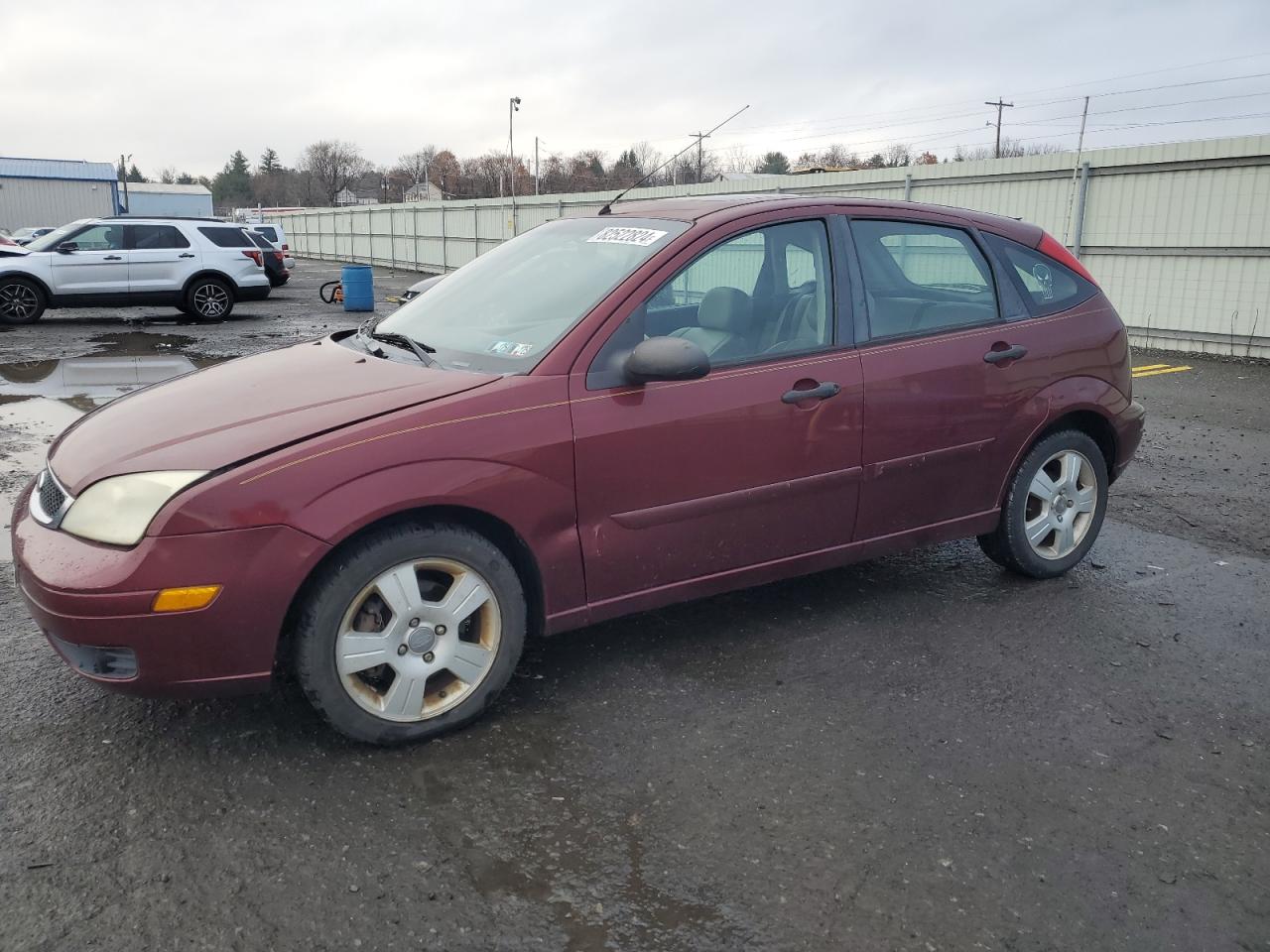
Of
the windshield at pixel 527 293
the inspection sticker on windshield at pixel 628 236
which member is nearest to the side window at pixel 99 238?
the windshield at pixel 527 293

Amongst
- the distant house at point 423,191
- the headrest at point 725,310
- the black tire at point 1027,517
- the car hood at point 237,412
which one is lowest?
the black tire at point 1027,517

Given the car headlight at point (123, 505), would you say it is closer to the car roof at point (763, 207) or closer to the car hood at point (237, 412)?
the car hood at point (237, 412)

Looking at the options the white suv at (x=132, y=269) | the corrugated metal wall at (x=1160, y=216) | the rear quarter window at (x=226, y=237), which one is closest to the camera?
the corrugated metal wall at (x=1160, y=216)

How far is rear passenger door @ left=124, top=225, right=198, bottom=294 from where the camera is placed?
664 inches

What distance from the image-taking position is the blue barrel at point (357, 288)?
18.2 meters

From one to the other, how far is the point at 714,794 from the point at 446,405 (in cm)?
141

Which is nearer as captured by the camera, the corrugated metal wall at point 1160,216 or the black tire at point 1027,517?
the black tire at point 1027,517

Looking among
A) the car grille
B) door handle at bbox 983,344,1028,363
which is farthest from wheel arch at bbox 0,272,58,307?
door handle at bbox 983,344,1028,363

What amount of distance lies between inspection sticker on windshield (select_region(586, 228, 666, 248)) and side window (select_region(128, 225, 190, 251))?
15.4m

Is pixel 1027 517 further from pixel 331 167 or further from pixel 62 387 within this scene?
pixel 331 167

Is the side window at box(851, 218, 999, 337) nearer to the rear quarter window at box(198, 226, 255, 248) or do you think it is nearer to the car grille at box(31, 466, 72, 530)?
the car grille at box(31, 466, 72, 530)

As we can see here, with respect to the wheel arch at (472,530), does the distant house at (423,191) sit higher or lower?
higher

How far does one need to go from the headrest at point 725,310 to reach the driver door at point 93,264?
1577 centimetres

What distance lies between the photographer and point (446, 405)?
315 centimetres
